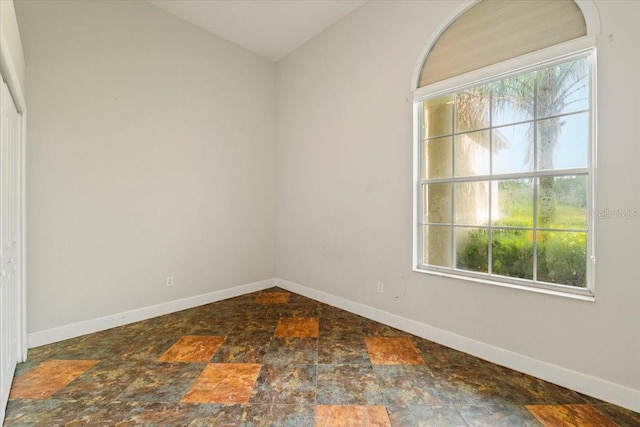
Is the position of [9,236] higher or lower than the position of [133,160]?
lower

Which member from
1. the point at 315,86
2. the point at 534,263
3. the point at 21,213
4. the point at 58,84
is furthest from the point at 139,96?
the point at 534,263

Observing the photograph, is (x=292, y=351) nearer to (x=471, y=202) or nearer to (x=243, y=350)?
(x=243, y=350)

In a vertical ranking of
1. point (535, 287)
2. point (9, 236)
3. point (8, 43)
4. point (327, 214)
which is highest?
point (8, 43)

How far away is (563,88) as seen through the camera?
2.03 meters

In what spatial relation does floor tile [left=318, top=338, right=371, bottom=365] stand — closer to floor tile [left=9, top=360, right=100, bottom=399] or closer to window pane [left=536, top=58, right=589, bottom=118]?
floor tile [left=9, top=360, right=100, bottom=399]

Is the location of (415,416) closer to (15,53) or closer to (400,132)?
(400,132)

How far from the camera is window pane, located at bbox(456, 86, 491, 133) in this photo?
2414mm

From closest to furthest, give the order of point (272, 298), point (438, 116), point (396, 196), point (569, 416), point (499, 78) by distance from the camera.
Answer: point (569, 416) → point (499, 78) → point (438, 116) → point (396, 196) → point (272, 298)

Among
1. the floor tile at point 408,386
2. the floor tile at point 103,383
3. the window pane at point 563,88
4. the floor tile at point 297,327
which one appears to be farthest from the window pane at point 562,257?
the floor tile at point 103,383

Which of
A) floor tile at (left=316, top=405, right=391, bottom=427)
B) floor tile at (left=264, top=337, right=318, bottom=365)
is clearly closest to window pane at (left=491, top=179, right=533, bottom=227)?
floor tile at (left=316, top=405, right=391, bottom=427)

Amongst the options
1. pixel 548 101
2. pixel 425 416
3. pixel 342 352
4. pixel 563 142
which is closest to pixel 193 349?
pixel 342 352

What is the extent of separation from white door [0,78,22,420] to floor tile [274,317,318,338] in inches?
73.8

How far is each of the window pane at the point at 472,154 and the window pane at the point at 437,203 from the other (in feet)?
0.67

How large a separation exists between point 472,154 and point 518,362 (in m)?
1.69
